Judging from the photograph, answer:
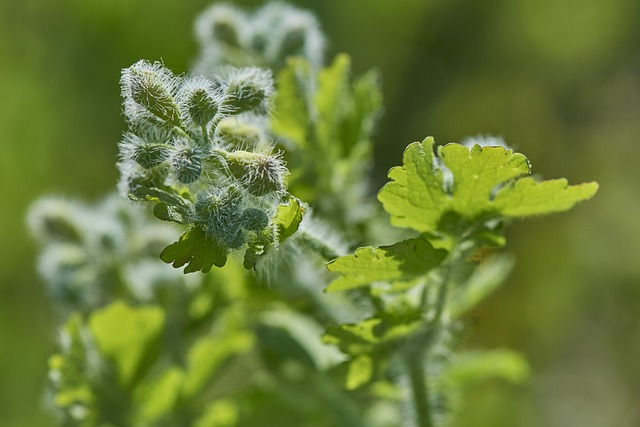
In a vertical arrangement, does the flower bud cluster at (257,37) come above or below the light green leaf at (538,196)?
above

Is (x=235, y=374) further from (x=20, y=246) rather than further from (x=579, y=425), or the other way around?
(x=579, y=425)

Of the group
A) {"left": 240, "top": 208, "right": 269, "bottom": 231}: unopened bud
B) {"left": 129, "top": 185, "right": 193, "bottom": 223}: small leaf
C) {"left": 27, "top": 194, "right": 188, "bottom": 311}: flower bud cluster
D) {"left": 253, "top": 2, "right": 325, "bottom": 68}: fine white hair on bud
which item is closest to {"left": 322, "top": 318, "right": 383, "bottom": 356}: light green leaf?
{"left": 240, "top": 208, "right": 269, "bottom": 231}: unopened bud

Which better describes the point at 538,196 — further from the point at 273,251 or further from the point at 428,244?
the point at 273,251

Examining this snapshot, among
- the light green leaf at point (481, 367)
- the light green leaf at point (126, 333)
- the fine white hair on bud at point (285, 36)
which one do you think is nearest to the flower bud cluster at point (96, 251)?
the light green leaf at point (126, 333)

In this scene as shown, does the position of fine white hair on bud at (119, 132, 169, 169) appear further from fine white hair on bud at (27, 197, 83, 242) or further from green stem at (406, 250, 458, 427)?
fine white hair on bud at (27, 197, 83, 242)

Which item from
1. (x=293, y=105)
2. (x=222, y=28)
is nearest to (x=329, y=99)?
(x=293, y=105)

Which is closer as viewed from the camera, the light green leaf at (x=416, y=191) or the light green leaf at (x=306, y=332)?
the light green leaf at (x=416, y=191)

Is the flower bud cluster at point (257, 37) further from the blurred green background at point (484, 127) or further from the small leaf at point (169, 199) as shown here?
the blurred green background at point (484, 127)
